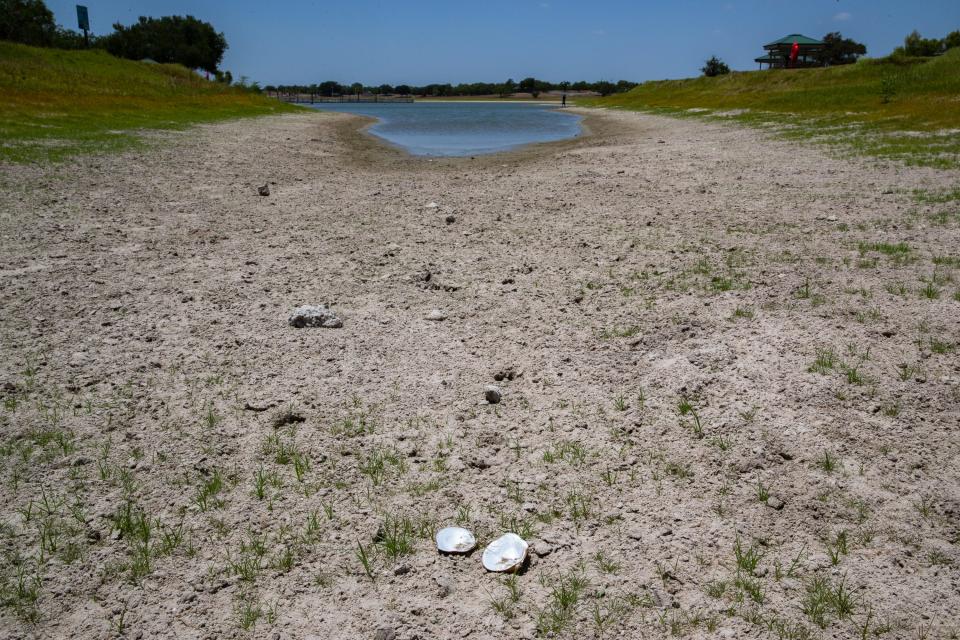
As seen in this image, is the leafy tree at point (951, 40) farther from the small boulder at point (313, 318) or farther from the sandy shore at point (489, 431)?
the small boulder at point (313, 318)

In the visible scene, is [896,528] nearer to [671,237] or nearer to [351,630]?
[351,630]

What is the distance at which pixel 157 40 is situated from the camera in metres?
85.8

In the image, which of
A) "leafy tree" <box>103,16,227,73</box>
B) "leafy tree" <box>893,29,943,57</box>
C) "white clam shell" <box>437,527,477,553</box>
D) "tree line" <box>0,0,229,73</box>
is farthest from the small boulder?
"leafy tree" <box>103,16,227,73</box>

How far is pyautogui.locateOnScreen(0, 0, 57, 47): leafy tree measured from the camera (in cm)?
6662

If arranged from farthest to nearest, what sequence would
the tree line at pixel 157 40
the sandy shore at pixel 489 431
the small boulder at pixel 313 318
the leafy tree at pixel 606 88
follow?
1. the leafy tree at pixel 606 88
2. the tree line at pixel 157 40
3. the small boulder at pixel 313 318
4. the sandy shore at pixel 489 431

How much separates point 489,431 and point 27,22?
308 feet

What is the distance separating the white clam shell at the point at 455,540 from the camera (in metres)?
3.09

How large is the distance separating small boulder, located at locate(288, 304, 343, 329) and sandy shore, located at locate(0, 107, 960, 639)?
15cm

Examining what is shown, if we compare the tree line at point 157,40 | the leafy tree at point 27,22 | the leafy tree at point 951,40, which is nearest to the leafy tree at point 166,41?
the tree line at point 157,40

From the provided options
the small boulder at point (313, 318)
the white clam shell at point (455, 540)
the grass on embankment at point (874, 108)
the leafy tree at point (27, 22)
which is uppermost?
the leafy tree at point (27, 22)

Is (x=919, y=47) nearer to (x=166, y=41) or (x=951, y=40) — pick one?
(x=951, y=40)

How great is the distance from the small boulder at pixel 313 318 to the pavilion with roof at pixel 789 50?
8745 cm

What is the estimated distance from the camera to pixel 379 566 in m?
3.03

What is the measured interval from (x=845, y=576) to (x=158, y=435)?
4.17 meters
